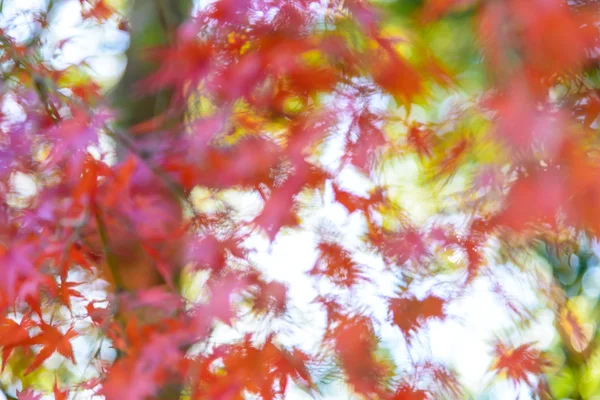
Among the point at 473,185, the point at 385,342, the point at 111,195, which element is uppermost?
the point at 111,195

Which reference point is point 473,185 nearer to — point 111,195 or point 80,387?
point 111,195

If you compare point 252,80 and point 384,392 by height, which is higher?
point 252,80

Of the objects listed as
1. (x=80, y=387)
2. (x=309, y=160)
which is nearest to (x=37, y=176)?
(x=80, y=387)

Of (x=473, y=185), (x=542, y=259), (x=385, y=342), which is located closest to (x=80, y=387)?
(x=385, y=342)

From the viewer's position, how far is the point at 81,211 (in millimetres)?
1046

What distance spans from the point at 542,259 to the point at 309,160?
0.95 m

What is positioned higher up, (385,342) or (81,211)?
(81,211)

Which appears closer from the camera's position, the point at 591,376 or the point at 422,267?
the point at 422,267

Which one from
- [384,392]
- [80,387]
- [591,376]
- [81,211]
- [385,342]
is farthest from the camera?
[591,376]

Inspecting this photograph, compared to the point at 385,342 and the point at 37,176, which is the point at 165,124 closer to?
the point at 37,176

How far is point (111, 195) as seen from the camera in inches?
43.6

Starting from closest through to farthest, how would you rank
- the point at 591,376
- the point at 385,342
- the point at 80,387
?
the point at 80,387
the point at 385,342
the point at 591,376

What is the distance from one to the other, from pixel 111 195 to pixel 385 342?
877 millimetres

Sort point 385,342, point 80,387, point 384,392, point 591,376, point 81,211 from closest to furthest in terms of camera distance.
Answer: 1. point 81,211
2. point 80,387
3. point 384,392
4. point 385,342
5. point 591,376
